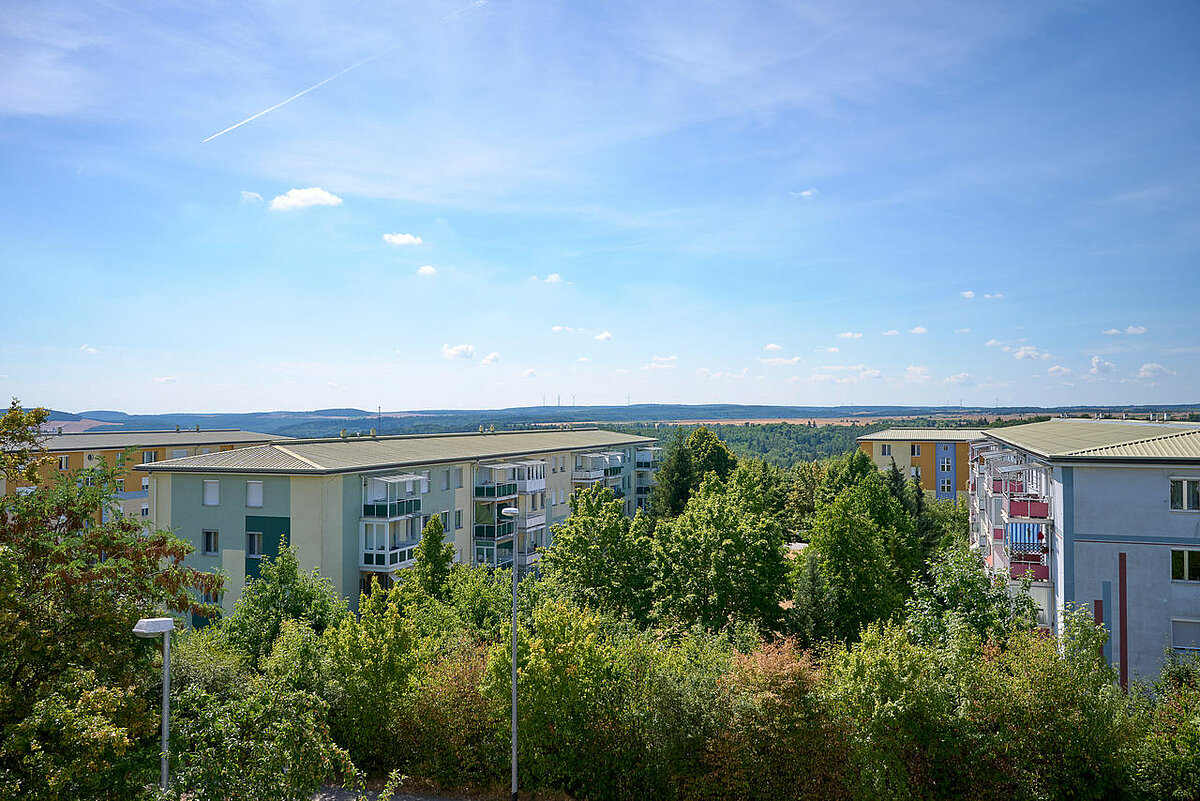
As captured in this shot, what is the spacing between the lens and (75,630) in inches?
673

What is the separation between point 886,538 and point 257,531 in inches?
1270

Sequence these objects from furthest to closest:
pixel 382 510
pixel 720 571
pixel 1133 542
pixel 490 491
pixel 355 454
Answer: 1. pixel 490 491
2. pixel 355 454
3. pixel 382 510
4. pixel 720 571
5. pixel 1133 542

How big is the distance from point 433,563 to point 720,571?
11613 mm

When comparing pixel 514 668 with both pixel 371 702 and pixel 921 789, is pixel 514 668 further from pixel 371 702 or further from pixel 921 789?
pixel 921 789

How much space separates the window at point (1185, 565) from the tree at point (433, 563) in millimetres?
24833

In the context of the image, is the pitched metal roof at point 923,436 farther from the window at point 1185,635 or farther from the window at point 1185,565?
the window at point 1185,635

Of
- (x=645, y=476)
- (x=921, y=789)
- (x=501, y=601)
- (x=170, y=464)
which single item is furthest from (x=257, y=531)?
(x=645, y=476)

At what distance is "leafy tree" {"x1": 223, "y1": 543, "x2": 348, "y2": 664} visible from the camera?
85.5ft

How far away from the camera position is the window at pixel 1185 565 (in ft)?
79.5

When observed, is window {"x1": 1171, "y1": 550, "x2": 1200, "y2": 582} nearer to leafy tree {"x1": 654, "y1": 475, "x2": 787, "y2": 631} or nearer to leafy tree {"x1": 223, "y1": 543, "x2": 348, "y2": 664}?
leafy tree {"x1": 654, "y1": 475, "x2": 787, "y2": 631}

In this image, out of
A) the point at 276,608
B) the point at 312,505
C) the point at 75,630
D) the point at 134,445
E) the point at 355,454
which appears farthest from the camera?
the point at 134,445

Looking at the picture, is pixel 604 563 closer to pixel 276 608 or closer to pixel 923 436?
pixel 276 608

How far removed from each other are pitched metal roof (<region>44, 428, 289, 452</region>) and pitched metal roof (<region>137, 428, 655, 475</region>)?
48.1 ft

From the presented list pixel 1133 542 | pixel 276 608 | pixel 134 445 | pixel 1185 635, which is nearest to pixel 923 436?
pixel 1133 542
